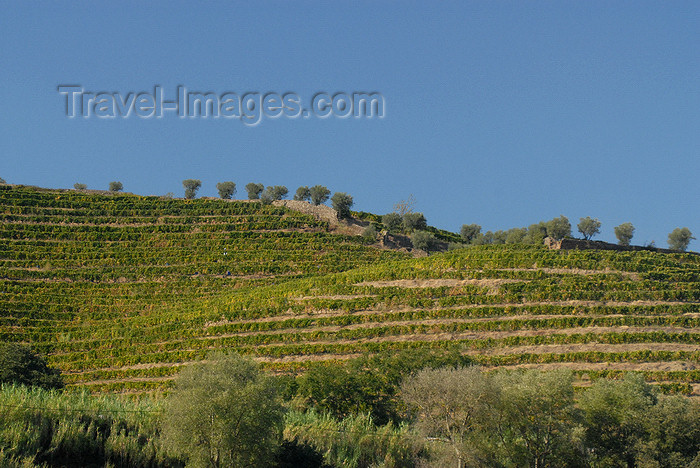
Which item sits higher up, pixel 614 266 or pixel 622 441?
pixel 614 266

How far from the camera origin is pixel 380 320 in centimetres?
5209

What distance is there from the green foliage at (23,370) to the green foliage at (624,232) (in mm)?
54248

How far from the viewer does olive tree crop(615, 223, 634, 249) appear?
75.2m

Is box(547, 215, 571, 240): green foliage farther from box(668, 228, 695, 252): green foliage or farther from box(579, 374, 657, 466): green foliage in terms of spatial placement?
box(579, 374, 657, 466): green foliage

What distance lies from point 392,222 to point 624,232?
22748 millimetres

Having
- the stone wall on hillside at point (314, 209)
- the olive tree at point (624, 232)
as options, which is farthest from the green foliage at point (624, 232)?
the stone wall on hillside at point (314, 209)

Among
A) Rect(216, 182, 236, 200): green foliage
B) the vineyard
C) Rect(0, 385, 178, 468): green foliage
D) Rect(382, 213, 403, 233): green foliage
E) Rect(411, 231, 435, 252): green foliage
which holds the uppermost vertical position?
Rect(216, 182, 236, 200): green foliage

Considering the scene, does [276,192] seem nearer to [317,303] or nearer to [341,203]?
[341,203]

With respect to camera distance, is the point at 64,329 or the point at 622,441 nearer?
the point at 622,441

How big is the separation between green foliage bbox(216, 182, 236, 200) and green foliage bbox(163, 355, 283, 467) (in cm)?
6085

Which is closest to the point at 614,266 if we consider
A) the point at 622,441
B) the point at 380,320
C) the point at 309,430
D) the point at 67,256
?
the point at 380,320

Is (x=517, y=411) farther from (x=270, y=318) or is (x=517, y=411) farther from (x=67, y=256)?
(x=67, y=256)

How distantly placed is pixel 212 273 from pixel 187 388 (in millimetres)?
39950

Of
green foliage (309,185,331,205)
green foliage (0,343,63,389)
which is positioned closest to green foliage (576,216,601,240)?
green foliage (309,185,331,205)
